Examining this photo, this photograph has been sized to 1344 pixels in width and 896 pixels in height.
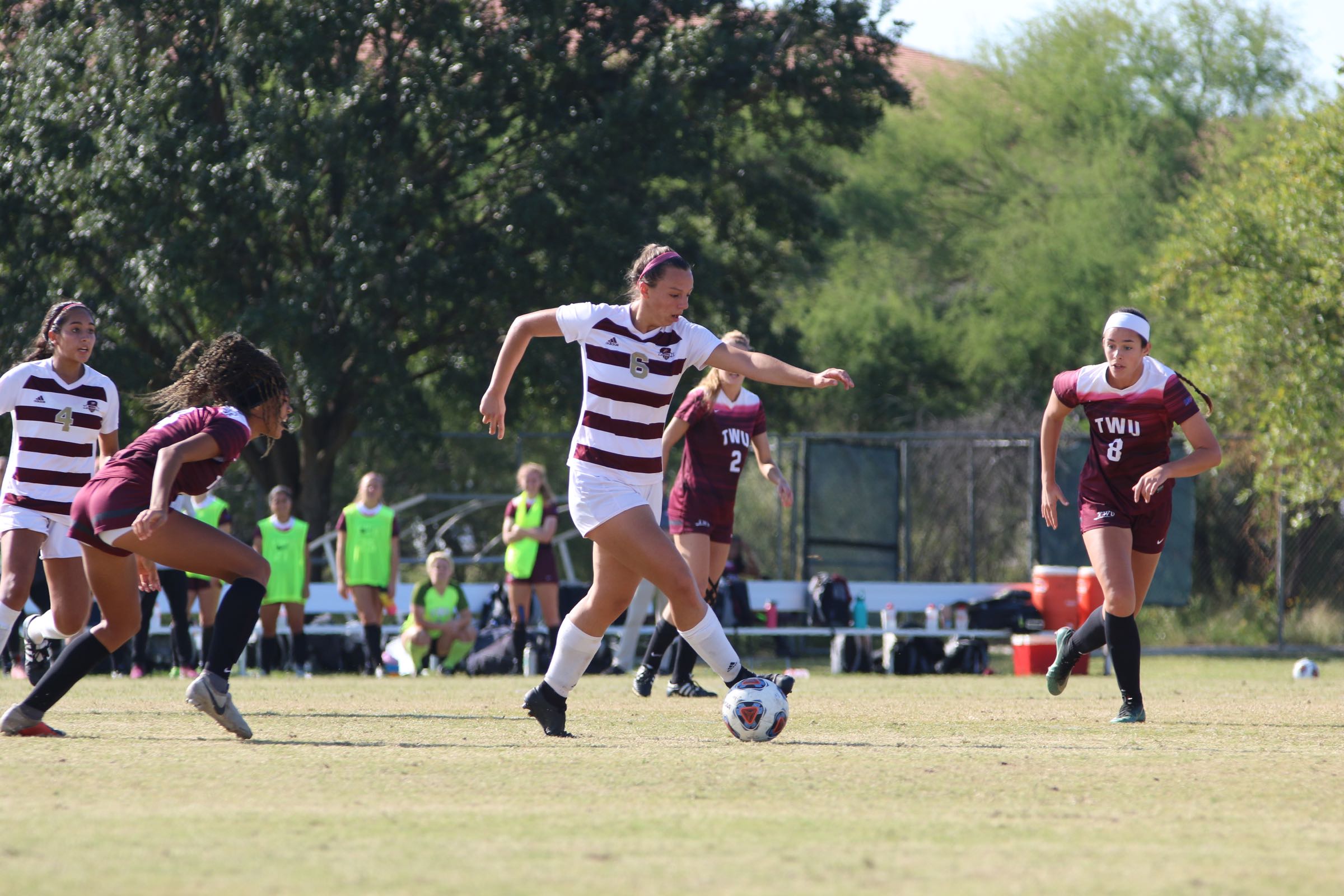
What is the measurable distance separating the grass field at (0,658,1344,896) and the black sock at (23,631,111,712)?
7.5 inches

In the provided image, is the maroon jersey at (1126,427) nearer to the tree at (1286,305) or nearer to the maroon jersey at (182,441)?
the maroon jersey at (182,441)

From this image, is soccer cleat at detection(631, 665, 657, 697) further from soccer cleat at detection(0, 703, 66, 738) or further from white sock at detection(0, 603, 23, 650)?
soccer cleat at detection(0, 703, 66, 738)

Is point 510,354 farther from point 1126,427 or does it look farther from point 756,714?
point 1126,427

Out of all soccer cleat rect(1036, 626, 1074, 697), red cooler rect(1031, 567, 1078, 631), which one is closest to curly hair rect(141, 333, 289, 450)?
soccer cleat rect(1036, 626, 1074, 697)

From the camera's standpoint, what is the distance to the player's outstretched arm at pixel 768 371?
624cm

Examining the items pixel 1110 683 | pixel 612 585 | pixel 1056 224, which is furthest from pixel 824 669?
pixel 1056 224

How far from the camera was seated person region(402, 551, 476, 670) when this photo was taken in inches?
591

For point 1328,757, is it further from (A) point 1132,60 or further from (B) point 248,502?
(A) point 1132,60

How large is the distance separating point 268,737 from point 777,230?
16490mm

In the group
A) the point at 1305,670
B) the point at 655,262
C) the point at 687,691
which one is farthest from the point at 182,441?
the point at 1305,670

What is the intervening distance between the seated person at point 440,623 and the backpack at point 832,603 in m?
3.53

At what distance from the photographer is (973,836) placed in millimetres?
4320

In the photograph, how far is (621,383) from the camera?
6.61m

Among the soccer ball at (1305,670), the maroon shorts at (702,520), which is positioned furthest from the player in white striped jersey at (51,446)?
the soccer ball at (1305,670)
